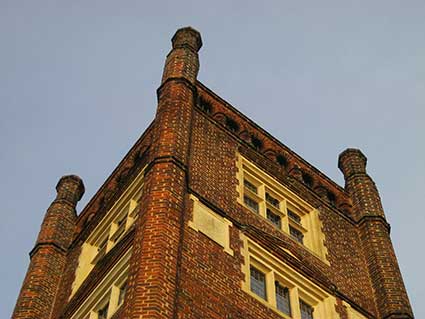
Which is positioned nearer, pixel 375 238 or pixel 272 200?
pixel 272 200

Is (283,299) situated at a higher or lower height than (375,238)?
lower

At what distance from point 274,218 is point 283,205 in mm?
769

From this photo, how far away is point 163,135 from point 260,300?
195 inches

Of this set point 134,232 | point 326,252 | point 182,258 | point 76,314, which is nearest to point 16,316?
point 76,314

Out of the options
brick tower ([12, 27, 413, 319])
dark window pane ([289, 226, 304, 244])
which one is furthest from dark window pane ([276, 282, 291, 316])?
dark window pane ([289, 226, 304, 244])

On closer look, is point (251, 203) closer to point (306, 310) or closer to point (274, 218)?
point (274, 218)

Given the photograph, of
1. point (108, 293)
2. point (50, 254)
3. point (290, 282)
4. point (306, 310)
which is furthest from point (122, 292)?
point (50, 254)

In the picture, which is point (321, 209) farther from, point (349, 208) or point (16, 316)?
point (16, 316)

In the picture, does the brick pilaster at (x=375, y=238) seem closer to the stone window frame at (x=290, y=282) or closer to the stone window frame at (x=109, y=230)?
the stone window frame at (x=290, y=282)

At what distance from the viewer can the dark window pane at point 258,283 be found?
1966 centimetres

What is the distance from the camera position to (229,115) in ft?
87.5

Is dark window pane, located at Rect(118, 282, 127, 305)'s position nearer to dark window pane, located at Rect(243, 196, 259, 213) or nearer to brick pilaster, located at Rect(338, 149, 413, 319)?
dark window pane, located at Rect(243, 196, 259, 213)

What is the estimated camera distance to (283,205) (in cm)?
2477

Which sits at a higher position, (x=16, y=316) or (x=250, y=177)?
(x=250, y=177)
